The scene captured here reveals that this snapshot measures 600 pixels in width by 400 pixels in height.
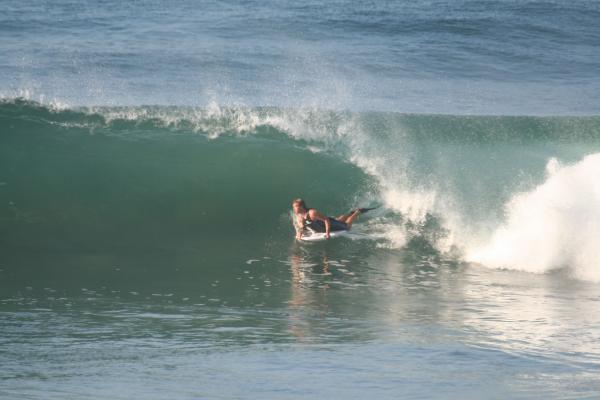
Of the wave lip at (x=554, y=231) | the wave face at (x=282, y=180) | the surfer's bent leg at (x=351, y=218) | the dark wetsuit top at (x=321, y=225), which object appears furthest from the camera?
the surfer's bent leg at (x=351, y=218)

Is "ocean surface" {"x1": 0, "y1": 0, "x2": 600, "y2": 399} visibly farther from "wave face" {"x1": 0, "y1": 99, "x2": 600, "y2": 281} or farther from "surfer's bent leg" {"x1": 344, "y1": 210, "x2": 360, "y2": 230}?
"surfer's bent leg" {"x1": 344, "y1": 210, "x2": 360, "y2": 230}

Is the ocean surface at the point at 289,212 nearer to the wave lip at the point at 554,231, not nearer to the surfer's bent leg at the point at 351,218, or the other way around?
the wave lip at the point at 554,231

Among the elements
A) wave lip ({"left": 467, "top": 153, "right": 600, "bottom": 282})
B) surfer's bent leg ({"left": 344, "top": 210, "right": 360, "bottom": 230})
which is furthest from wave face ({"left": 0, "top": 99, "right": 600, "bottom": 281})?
surfer's bent leg ({"left": 344, "top": 210, "right": 360, "bottom": 230})

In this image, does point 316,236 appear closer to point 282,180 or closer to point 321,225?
point 321,225

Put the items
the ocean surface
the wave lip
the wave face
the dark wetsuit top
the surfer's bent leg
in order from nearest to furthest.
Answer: the ocean surface < the wave lip < the wave face < the dark wetsuit top < the surfer's bent leg

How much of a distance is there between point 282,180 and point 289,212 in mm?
1244

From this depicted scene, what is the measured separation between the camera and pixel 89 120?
18172 millimetres

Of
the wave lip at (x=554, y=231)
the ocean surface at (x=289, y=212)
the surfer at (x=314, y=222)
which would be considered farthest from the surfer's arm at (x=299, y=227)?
the wave lip at (x=554, y=231)

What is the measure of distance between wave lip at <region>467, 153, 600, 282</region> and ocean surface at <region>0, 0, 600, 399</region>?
3 cm

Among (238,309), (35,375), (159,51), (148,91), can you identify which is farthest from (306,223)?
(159,51)

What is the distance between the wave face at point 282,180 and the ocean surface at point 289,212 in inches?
1.9

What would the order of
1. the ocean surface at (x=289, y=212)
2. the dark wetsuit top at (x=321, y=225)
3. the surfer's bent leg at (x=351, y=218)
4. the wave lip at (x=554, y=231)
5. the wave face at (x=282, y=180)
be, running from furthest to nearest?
the surfer's bent leg at (x=351, y=218) → the dark wetsuit top at (x=321, y=225) → the wave face at (x=282, y=180) → the wave lip at (x=554, y=231) → the ocean surface at (x=289, y=212)

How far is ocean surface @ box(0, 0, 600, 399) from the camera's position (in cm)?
837

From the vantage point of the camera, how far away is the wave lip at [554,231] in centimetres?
1333
